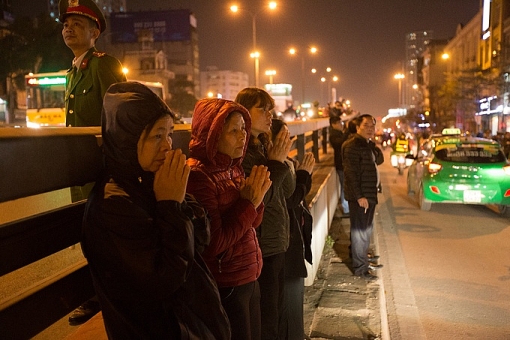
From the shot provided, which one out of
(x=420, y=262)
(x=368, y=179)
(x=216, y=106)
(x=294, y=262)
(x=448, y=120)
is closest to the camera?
(x=216, y=106)

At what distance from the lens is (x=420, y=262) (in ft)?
22.7

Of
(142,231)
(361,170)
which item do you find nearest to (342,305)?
(361,170)

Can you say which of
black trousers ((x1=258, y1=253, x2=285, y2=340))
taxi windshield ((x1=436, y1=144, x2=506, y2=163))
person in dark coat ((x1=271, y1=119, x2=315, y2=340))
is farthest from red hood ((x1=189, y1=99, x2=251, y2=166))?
taxi windshield ((x1=436, y1=144, x2=506, y2=163))

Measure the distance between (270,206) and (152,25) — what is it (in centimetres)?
9936

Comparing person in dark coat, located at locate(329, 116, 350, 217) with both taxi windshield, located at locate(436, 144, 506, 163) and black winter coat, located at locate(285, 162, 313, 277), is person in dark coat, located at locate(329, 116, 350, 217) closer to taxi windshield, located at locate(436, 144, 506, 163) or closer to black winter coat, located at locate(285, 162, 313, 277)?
taxi windshield, located at locate(436, 144, 506, 163)

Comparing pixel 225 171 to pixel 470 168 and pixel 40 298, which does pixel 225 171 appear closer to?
pixel 40 298

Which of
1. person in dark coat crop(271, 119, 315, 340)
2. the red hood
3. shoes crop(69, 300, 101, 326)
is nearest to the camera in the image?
the red hood

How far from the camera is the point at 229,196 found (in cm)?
253

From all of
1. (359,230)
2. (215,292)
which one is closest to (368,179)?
(359,230)

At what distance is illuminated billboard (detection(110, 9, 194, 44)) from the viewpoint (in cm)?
9588

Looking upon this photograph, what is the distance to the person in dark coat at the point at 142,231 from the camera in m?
1.70

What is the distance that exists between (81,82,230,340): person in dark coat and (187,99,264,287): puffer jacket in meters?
0.40

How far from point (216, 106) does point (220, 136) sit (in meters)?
0.16

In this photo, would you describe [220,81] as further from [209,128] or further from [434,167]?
[209,128]
